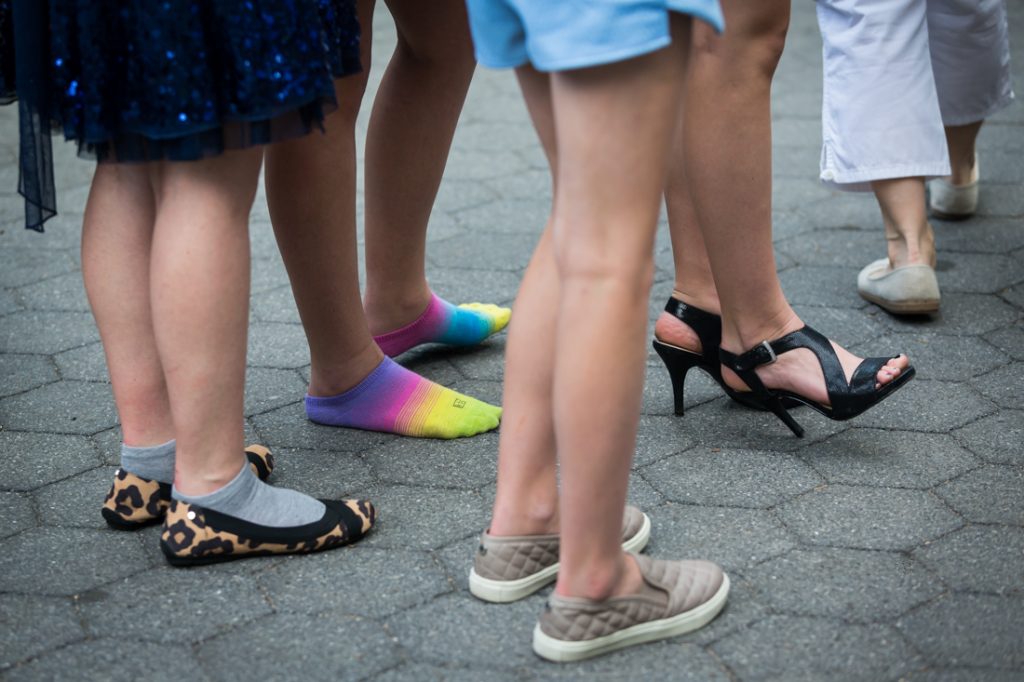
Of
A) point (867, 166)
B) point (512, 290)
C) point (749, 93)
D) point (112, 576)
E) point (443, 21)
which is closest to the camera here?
point (112, 576)

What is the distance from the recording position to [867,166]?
2.75m

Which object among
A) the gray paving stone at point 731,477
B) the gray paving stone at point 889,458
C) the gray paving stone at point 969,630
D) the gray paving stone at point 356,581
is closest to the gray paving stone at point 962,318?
the gray paving stone at point 889,458

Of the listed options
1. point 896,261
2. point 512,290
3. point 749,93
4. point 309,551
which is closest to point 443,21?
point 749,93

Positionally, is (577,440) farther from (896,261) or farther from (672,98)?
(896,261)

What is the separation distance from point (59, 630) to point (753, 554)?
1.02 m

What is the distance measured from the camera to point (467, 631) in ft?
5.64

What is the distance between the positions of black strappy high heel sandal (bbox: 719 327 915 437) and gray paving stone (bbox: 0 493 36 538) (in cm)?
125

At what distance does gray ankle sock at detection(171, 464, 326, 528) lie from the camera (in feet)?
6.13

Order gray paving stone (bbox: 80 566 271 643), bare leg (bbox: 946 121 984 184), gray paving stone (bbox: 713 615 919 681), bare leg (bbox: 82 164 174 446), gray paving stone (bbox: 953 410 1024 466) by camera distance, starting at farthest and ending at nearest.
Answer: bare leg (bbox: 946 121 984 184) → gray paving stone (bbox: 953 410 1024 466) → bare leg (bbox: 82 164 174 446) → gray paving stone (bbox: 80 566 271 643) → gray paving stone (bbox: 713 615 919 681)

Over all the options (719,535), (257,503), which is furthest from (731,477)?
(257,503)

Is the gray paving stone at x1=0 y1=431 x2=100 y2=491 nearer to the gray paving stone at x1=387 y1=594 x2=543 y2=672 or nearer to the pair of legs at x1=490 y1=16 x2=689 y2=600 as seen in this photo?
the gray paving stone at x1=387 y1=594 x2=543 y2=672

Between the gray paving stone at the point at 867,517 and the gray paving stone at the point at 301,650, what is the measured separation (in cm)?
71

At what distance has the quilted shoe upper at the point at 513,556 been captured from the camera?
177 cm

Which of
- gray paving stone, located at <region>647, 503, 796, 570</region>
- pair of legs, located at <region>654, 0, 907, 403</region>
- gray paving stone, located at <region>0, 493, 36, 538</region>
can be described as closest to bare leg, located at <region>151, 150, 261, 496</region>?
gray paving stone, located at <region>0, 493, 36, 538</region>
